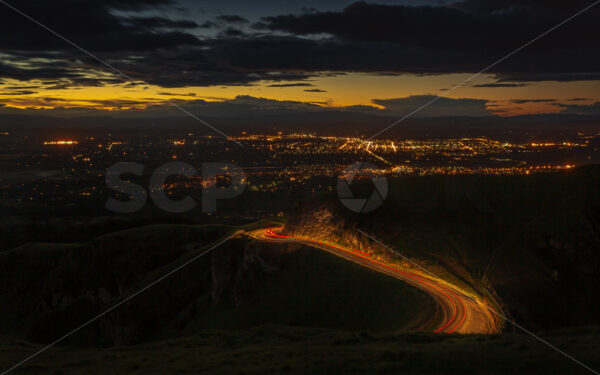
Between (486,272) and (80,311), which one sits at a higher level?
(486,272)

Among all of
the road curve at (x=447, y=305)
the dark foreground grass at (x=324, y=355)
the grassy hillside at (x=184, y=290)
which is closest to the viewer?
the dark foreground grass at (x=324, y=355)

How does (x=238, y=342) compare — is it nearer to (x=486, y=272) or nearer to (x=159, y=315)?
(x=486, y=272)

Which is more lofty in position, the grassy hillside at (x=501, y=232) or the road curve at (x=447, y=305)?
the grassy hillside at (x=501, y=232)

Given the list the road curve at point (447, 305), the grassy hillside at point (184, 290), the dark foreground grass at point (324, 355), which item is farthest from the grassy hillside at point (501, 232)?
the dark foreground grass at point (324, 355)

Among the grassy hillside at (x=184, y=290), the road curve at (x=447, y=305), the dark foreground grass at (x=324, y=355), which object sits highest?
the dark foreground grass at (x=324, y=355)

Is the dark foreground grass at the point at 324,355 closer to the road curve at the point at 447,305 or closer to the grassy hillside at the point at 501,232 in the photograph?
the road curve at the point at 447,305

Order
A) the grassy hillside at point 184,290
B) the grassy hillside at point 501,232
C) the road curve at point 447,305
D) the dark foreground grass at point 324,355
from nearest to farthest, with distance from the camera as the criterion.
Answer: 1. the dark foreground grass at point 324,355
2. the road curve at point 447,305
3. the grassy hillside at point 501,232
4. the grassy hillside at point 184,290

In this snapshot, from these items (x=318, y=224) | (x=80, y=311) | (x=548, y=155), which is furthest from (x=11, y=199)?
(x=548, y=155)
